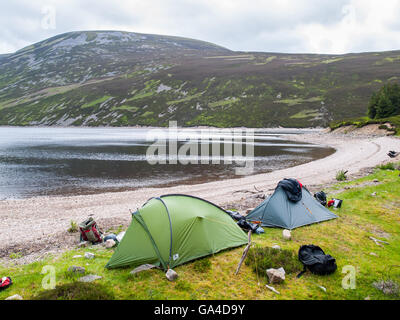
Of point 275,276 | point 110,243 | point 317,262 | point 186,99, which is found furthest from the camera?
point 186,99

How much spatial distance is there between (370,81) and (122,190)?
160847 millimetres

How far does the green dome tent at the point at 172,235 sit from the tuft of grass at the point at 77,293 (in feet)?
4.62

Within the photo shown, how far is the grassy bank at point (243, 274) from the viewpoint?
21.7 feet

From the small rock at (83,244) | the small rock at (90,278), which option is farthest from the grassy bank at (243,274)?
the small rock at (83,244)

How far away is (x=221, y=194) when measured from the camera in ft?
69.5

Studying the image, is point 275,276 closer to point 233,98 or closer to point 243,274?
point 243,274

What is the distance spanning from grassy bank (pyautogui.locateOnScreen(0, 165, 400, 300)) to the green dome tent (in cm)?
35

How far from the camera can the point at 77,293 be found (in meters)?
6.41

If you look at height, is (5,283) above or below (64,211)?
above

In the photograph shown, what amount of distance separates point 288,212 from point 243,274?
4.77 meters

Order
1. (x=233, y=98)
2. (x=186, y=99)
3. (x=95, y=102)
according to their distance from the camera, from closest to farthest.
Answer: (x=233, y=98) → (x=186, y=99) → (x=95, y=102)

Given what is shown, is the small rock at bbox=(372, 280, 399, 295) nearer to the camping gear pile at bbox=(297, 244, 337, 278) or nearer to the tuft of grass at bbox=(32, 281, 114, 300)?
the camping gear pile at bbox=(297, 244, 337, 278)

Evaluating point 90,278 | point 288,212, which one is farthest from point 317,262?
point 90,278
